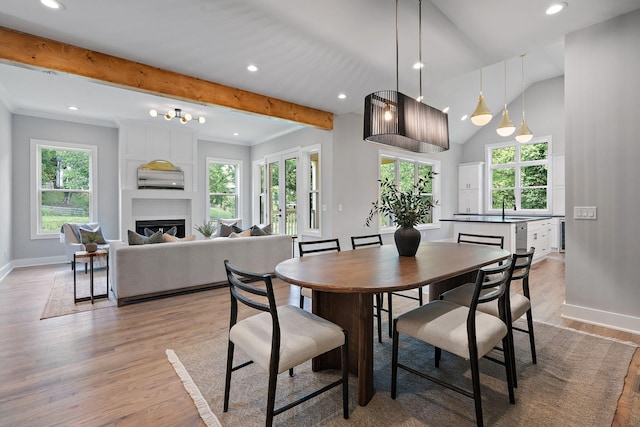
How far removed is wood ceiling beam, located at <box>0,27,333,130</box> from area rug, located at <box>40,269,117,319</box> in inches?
96.6

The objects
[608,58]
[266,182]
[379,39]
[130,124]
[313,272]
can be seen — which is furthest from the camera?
[266,182]

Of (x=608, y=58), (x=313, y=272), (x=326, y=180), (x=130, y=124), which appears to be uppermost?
(x=130, y=124)

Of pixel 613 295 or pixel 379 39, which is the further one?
pixel 379 39

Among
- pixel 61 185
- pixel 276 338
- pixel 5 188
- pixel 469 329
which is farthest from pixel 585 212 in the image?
pixel 61 185

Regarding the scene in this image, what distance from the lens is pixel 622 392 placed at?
1.88 metres

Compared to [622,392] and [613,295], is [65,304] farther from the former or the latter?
[613,295]

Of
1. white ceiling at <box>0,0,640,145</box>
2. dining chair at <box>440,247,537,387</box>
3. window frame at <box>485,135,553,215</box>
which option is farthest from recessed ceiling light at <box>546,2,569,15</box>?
A: window frame at <box>485,135,553,215</box>

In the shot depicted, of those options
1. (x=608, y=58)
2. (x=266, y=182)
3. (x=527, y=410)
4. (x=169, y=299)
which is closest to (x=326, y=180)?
(x=266, y=182)

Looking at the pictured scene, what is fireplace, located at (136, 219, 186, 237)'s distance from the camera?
656 cm

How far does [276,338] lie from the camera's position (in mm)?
1448

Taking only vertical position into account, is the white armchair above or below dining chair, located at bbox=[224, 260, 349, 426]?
above

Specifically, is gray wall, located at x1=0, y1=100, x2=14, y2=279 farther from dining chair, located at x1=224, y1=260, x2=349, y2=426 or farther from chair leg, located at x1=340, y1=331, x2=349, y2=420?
chair leg, located at x1=340, y1=331, x2=349, y2=420

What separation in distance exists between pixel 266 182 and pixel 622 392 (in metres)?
6.78

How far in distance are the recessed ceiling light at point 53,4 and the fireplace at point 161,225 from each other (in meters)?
4.65
